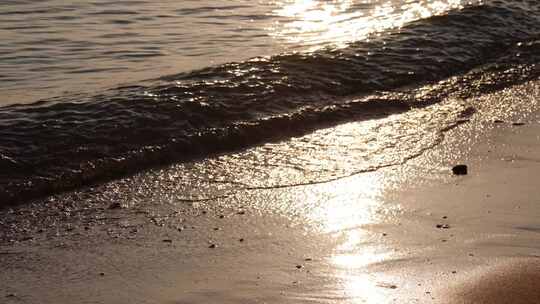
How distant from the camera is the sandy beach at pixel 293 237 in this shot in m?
4.69

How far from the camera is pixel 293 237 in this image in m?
5.47

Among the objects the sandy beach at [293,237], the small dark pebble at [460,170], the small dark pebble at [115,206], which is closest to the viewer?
the sandy beach at [293,237]

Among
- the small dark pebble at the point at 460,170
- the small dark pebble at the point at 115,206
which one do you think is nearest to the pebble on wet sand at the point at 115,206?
the small dark pebble at the point at 115,206

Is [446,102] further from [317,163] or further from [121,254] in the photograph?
[121,254]

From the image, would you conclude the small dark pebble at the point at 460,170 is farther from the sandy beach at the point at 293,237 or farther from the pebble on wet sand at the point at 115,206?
the pebble on wet sand at the point at 115,206

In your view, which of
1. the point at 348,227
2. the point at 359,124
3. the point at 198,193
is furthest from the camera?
the point at 359,124

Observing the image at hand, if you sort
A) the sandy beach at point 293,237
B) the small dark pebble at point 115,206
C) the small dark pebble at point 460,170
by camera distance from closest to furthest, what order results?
the sandy beach at point 293,237, the small dark pebble at point 115,206, the small dark pebble at point 460,170

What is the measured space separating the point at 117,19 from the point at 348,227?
23.4ft

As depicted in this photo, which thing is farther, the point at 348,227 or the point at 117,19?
the point at 117,19

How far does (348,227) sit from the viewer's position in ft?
18.3

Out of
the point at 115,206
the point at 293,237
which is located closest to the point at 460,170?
the point at 293,237

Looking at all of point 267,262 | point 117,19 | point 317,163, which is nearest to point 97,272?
point 267,262

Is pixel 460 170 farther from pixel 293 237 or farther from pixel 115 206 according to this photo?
pixel 115 206

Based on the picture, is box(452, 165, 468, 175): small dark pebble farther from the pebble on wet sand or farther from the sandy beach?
the pebble on wet sand
